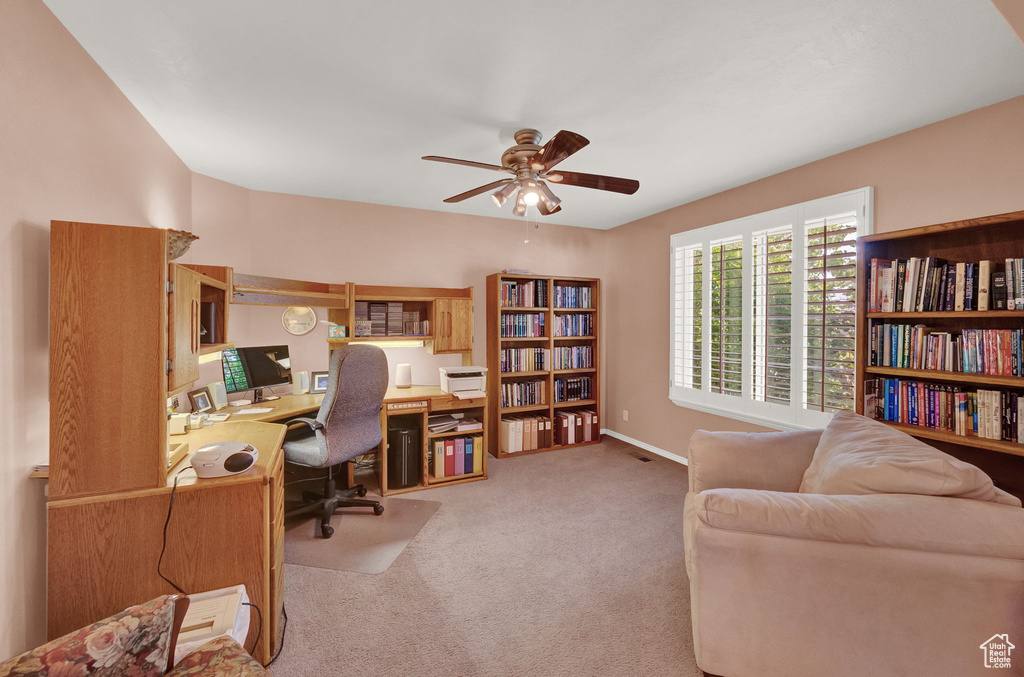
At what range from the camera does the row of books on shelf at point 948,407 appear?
194 centimetres

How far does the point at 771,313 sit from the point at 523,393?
2.41 meters

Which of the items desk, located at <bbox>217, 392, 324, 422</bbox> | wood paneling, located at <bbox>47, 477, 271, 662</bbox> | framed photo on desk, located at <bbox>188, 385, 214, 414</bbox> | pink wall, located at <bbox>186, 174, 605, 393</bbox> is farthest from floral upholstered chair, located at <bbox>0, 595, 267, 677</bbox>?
pink wall, located at <bbox>186, 174, 605, 393</bbox>

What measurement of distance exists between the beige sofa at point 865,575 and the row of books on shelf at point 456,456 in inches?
95.1

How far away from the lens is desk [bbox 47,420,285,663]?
56.2 inches

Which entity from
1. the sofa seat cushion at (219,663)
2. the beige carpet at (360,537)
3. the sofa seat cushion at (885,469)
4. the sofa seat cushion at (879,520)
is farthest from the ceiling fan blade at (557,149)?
the beige carpet at (360,537)

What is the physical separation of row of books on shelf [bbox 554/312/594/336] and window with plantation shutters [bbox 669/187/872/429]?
39.6 inches

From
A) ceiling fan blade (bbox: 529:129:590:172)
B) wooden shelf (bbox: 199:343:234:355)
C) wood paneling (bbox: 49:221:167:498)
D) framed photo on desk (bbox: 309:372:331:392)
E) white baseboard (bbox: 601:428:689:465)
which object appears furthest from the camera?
white baseboard (bbox: 601:428:689:465)

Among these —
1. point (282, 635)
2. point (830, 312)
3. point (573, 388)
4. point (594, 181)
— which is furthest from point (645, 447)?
point (282, 635)

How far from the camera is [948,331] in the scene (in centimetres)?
222

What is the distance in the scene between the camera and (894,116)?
2301 millimetres

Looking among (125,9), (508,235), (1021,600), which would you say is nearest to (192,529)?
(125,9)

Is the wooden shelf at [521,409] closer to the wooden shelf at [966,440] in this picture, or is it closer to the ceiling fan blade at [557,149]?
the ceiling fan blade at [557,149]

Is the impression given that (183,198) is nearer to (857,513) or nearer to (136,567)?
(136,567)

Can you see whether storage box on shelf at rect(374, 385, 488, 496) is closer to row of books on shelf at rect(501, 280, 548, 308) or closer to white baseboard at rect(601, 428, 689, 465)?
row of books on shelf at rect(501, 280, 548, 308)
